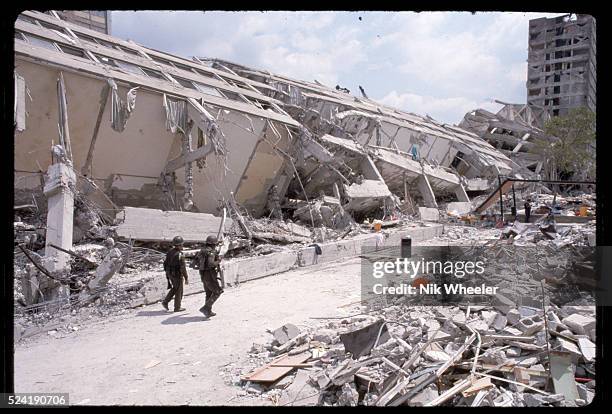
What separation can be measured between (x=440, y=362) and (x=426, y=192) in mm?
15584

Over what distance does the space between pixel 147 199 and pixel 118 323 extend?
18.0 ft

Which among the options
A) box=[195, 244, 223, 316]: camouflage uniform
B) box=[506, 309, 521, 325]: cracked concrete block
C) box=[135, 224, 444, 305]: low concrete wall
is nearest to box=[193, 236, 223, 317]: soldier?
box=[195, 244, 223, 316]: camouflage uniform

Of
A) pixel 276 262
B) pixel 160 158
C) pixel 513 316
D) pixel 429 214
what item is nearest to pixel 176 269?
pixel 276 262

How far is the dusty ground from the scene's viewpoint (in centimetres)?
409

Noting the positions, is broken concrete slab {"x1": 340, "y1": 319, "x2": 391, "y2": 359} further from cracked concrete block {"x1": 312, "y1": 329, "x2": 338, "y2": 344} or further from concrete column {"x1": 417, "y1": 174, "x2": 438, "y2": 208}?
concrete column {"x1": 417, "y1": 174, "x2": 438, "y2": 208}

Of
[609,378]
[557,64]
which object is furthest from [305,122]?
[557,64]

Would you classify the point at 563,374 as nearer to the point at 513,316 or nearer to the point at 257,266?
the point at 513,316

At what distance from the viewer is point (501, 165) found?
24.8 meters

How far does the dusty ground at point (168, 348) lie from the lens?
13.4 ft

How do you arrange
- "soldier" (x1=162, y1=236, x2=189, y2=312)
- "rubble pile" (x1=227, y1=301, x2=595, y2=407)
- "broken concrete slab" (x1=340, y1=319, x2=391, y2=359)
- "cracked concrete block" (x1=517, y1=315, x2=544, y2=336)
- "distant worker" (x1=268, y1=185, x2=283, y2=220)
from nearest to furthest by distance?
1. "rubble pile" (x1=227, y1=301, x2=595, y2=407)
2. "cracked concrete block" (x1=517, y1=315, x2=544, y2=336)
3. "broken concrete slab" (x1=340, y1=319, x2=391, y2=359)
4. "soldier" (x1=162, y1=236, x2=189, y2=312)
5. "distant worker" (x1=268, y1=185, x2=283, y2=220)

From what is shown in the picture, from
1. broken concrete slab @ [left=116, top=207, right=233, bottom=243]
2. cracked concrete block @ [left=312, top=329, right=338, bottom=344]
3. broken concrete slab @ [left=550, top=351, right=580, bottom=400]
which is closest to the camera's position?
broken concrete slab @ [left=550, top=351, right=580, bottom=400]

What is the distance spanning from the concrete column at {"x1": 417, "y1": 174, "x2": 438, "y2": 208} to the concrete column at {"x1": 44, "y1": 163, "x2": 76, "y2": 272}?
14941 mm

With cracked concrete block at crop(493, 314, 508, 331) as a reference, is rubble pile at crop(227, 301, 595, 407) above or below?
below

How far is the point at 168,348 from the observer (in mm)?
5164
